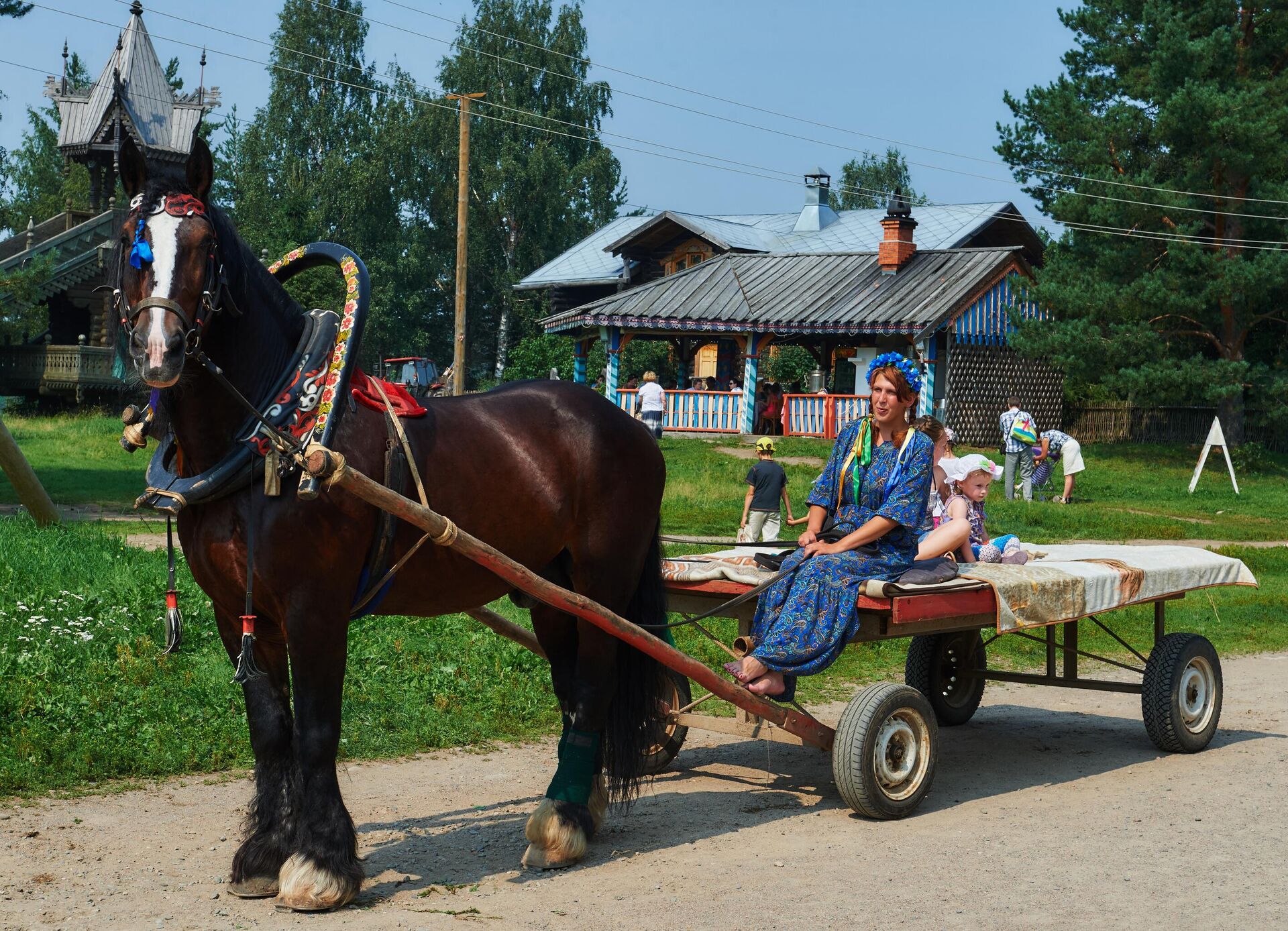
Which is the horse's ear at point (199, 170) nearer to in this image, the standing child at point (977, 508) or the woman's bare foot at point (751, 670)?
the woman's bare foot at point (751, 670)

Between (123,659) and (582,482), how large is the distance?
350 cm

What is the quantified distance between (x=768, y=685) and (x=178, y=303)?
123 inches

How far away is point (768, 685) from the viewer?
6039 mm

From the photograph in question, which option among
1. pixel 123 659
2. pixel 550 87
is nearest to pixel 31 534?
pixel 123 659

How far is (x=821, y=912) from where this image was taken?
186 inches

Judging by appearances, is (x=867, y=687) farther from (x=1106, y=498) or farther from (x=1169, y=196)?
(x=1169, y=196)

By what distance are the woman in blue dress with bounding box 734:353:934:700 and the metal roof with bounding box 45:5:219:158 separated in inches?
1501

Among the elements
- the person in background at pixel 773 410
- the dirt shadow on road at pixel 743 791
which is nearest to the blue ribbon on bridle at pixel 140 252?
the dirt shadow on road at pixel 743 791

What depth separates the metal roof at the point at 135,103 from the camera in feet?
135

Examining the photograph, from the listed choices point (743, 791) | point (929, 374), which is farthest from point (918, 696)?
point (929, 374)

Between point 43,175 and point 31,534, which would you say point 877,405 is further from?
point 43,175

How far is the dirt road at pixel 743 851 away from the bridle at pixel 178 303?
80.4 inches

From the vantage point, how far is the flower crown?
6.52m

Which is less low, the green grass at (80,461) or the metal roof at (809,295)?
the metal roof at (809,295)
